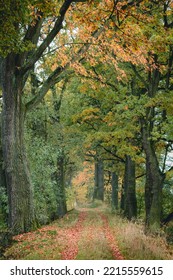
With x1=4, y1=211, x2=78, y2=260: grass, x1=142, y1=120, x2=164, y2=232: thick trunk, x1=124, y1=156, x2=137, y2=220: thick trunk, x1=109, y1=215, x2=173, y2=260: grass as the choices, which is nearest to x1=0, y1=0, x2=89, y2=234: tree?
x1=4, y1=211, x2=78, y2=260: grass

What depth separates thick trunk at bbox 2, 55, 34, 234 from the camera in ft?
35.3

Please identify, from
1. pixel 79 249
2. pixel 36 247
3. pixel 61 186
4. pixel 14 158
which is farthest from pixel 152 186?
pixel 61 186

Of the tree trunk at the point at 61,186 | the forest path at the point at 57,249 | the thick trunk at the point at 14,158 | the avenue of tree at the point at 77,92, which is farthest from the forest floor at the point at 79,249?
the tree trunk at the point at 61,186

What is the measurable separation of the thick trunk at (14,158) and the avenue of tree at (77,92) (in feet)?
0.11

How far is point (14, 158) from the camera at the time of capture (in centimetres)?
1098

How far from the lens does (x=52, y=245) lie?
9406 millimetres

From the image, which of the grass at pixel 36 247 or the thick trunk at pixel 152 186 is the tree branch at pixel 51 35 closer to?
the grass at pixel 36 247

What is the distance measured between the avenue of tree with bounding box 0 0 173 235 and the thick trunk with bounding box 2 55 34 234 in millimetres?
35

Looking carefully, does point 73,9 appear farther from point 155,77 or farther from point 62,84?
point 62,84

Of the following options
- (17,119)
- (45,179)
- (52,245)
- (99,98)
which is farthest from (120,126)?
(52,245)

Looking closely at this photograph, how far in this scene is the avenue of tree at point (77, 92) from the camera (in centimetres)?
926

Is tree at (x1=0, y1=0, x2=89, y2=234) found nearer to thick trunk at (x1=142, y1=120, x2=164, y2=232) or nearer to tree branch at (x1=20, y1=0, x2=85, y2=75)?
tree branch at (x1=20, y1=0, x2=85, y2=75)

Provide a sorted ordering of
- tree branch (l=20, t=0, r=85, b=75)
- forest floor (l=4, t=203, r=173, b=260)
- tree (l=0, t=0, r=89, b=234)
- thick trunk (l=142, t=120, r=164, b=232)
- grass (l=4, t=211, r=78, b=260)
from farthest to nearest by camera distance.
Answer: thick trunk (l=142, t=120, r=164, b=232)
tree (l=0, t=0, r=89, b=234)
tree branch (l=20, t=0, r=85, b=75)
forest floor (l=4, t=203, r=173, b=260)
grass (l=4, t=211, r=78, b=260)
